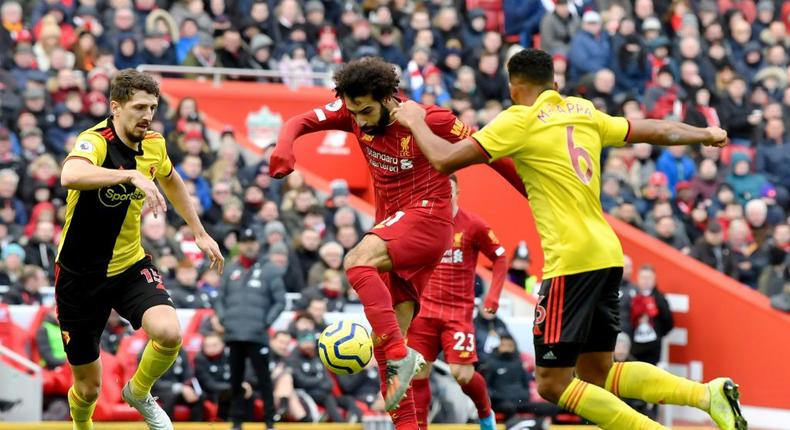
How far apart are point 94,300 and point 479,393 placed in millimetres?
4108

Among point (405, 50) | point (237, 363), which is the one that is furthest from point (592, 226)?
point (405, 50)

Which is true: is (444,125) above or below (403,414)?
above

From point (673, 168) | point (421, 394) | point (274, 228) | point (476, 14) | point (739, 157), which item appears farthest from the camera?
point (476, 14)

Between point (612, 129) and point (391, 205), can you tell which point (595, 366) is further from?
point (391, 205)

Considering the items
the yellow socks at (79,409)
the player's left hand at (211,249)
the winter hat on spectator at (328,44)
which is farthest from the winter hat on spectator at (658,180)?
the yellow socks at (79,409)

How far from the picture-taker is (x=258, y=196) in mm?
18938

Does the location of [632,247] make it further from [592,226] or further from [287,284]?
[592,226]

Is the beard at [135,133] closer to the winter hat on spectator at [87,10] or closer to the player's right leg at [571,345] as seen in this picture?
the player's right leg at [571,345]

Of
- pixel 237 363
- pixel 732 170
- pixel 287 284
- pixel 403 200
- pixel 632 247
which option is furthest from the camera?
pixel 732 170

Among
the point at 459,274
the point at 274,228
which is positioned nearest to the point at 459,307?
the point at 459,274

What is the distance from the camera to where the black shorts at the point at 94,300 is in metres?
11.2

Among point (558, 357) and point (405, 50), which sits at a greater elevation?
point (405, 50)

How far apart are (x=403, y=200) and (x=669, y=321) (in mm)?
8208

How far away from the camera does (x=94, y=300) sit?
36.8 ft
